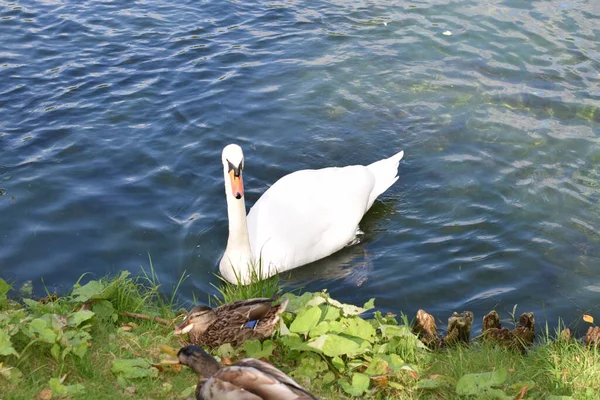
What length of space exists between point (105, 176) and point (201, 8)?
5.29 m

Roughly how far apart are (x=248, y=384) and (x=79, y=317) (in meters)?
1.51

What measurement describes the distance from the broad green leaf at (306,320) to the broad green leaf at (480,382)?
98cm

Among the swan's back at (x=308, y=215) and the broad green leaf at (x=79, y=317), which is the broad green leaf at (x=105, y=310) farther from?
the swan's back at (x=308, y=215)

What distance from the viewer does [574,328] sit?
22.0ft

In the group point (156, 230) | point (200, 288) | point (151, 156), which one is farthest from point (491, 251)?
point (151, 156)

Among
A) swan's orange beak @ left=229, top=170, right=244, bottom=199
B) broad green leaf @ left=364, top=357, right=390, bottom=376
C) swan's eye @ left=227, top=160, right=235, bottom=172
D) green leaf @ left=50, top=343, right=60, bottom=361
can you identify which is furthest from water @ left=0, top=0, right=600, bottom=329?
green leaf @ left=50, top=343, right=60, bottom=361

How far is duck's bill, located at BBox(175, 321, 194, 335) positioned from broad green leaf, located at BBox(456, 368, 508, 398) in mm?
1746

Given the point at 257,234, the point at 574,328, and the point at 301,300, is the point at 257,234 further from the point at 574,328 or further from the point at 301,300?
the point at 574,328

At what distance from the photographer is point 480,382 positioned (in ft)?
15.3

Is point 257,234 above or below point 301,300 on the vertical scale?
below

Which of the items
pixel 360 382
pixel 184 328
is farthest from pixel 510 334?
pixel 184 328

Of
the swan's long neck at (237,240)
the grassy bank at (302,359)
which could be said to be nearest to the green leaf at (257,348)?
the grassy bank at (302,359)

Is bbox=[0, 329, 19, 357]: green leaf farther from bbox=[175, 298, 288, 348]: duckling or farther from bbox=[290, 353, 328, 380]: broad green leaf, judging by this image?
bbox=[290, 353, 328, 380]: broad green leaf

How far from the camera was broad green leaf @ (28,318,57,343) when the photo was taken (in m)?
4.75
